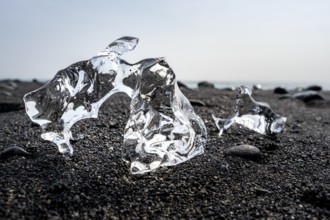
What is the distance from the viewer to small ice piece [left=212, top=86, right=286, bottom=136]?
12.6 feet

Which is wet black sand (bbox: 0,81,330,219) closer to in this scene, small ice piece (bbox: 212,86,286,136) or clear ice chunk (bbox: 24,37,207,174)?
clear ice chunk (bbox: 24,37,207,174)

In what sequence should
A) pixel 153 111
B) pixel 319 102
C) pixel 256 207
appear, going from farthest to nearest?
1. pixel 319 102
2. pixel 153 111
3. pixel 256 207

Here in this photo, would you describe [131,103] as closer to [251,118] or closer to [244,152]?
[244,152]

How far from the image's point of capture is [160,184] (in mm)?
2332

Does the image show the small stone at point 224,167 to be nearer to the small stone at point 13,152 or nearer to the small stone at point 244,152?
the small stone at point 244,152

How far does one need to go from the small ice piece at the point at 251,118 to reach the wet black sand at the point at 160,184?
1.39ft

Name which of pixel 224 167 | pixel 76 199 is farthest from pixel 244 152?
pixel 76 199

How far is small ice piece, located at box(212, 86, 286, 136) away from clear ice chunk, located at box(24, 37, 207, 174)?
1.25m

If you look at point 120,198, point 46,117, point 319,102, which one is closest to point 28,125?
point 46,117

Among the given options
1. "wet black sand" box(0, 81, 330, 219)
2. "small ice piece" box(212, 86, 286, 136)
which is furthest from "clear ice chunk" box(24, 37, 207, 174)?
"small ice piece" box(212, 86, 286, 136)

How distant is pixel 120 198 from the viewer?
213 centimetres

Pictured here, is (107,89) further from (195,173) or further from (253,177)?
(253,177)

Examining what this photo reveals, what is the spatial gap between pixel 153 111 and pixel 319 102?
6376 millimetres

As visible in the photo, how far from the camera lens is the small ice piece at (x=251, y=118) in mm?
3850
